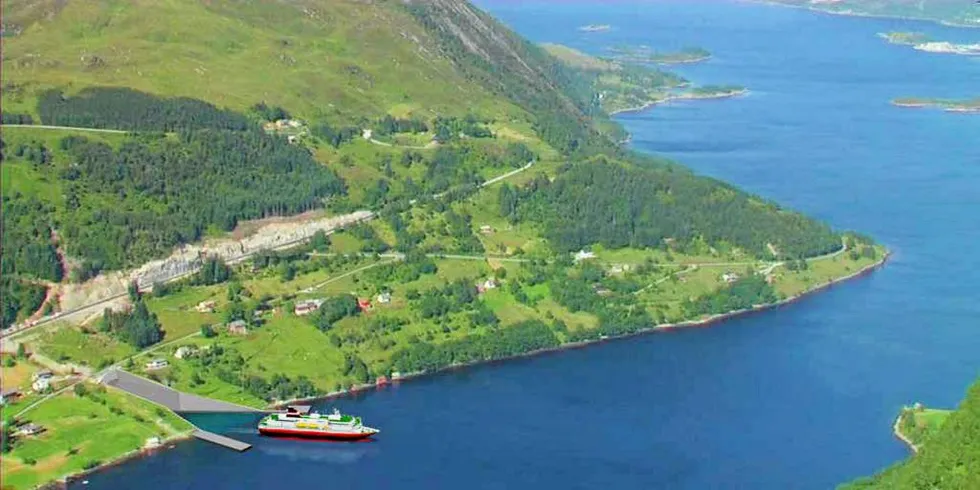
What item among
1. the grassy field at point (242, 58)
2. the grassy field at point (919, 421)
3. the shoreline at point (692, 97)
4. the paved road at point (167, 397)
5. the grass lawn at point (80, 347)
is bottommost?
the paved road at point (167, 397)

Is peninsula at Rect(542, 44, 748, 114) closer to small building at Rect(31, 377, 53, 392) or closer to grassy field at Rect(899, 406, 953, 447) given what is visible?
grassy field at Rect(899, 406, 953, 447)

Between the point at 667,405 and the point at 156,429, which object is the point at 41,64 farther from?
the point at 667,405

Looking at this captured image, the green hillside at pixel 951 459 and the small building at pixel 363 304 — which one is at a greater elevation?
the green hillside at pixel 951 459

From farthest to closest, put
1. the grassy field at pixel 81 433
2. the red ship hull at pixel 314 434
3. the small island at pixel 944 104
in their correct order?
the small island at pixel 944 104, the red ship hull at pixel 314 434, the grassy field at pixel 81 433

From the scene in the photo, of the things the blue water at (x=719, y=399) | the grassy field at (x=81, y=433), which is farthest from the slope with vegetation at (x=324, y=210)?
the blue water at (x=719, y=399)

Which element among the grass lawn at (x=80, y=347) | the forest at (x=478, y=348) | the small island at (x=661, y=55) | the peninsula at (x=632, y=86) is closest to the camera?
the grass lawn at (x=80, y=347)

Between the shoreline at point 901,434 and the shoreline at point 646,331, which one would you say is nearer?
the shoreline at point 901,434

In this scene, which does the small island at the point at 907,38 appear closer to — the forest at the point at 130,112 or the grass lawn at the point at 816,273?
the grass lawn at the point at 816,273

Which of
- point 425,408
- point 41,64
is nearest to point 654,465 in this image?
point 425,408
